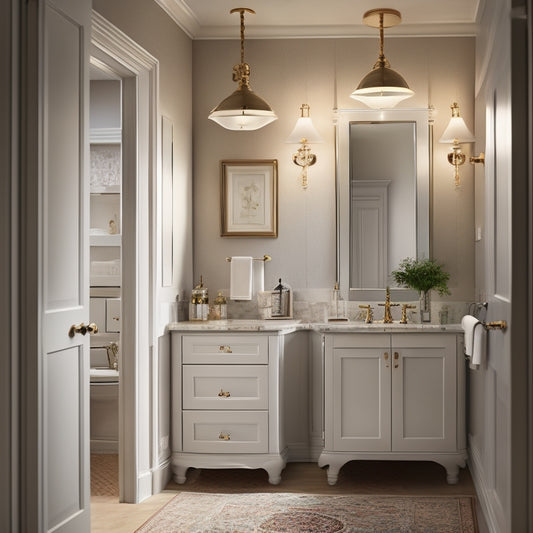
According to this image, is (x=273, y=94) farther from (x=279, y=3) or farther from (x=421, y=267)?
(x=421, y=267)

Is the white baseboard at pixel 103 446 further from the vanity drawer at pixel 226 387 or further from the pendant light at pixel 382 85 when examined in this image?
the pendant light at pixel 382 85

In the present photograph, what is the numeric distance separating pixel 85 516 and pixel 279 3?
2.93 m

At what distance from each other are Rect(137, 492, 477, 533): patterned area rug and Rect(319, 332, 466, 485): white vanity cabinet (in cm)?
30

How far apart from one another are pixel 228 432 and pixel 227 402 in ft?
0.54

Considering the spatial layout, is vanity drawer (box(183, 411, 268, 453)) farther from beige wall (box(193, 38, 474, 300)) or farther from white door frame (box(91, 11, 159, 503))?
beige wall (box(193, 38, 474, 300))

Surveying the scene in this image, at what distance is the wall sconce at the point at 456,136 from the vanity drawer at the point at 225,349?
1.57m

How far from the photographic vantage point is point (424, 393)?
14.2 ft

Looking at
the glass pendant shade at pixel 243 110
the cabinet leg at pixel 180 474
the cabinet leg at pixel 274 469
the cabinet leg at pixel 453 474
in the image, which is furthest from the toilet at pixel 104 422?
the cabinet leg at pixel 453 474

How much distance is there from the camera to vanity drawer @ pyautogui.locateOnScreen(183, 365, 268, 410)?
14.2 feet

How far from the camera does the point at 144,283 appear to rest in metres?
4.11

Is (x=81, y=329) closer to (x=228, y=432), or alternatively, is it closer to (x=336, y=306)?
(x=228, y=432)

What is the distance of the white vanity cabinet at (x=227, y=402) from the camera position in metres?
4.33

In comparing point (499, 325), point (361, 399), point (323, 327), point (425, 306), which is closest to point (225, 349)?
point (323, 327)

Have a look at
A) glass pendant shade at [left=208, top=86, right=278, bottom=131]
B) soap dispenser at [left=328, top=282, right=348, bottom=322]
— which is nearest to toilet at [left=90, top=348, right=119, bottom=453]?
soap dispenser at [left=328, top=282, right=348, bottom=322]
